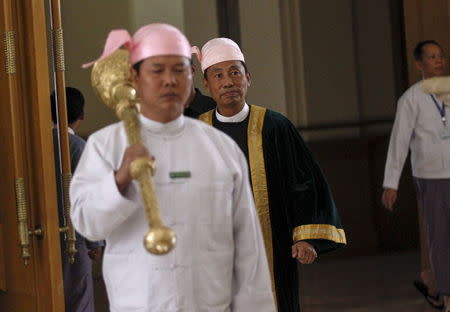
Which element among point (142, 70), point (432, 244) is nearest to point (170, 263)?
point (142, 70)

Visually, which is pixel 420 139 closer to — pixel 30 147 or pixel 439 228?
pixel 439 228

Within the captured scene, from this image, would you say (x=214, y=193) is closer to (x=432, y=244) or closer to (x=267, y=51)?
(x=432, y=244)

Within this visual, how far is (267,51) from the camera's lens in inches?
372

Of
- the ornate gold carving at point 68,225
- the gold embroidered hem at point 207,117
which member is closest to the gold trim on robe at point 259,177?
the gold embroidered hem at point 207,117

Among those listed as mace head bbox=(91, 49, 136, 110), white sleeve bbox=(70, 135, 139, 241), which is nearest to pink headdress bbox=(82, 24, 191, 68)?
mace head bbox=(91, 49, 136, 110)

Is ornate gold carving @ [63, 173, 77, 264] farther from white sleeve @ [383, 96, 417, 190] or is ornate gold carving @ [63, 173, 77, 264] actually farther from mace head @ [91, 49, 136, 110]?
white sleeve @ [383, 96, 417, 190]

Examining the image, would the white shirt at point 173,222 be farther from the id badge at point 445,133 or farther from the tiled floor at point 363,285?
the tiled floor at point 363,285

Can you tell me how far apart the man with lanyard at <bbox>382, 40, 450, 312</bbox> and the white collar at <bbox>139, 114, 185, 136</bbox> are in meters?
4.16

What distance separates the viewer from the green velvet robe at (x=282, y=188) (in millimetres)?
4113

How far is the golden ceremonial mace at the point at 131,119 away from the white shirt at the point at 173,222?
53mm

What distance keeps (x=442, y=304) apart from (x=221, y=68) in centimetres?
343

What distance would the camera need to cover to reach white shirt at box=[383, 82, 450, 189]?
666 centimetres

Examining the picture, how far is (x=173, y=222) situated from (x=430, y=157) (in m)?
4.26

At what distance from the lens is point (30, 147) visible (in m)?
4.20
